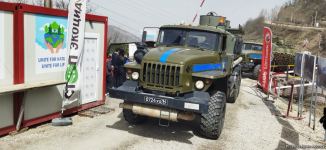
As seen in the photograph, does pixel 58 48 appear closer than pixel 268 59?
Yes

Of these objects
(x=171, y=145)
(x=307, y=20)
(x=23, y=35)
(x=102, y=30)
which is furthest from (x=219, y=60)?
(x=307, y=20)

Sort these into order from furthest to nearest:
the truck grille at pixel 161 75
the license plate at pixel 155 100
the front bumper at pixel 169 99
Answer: the truck grille at pixel 161 75
the license plate at pixel 155 100
the front bumper at pixel 169 99

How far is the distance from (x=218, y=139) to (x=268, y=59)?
6243 millimetres

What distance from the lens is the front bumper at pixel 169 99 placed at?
6.46 meters

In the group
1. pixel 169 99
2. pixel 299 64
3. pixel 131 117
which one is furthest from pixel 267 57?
pixel 169 99

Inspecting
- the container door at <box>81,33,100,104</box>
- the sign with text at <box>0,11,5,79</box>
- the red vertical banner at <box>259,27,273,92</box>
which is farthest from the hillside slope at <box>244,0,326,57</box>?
the sign with text at <box>0,11,5,79</box>

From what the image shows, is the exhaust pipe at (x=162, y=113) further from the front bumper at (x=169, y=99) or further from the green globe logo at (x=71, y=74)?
the green globe logo at (x=71, y=74)

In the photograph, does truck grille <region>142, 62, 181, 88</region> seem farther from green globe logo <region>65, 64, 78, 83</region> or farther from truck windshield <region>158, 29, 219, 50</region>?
green globe logo <region>65, 64, 78, 83</region>

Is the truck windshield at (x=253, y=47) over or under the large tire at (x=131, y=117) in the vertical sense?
over

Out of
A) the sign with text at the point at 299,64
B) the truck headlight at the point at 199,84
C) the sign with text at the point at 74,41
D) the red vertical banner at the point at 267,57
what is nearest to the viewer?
the truck headlight at the point at 199,84

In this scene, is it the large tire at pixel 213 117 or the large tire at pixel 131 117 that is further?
the large tire at pixel 131 117

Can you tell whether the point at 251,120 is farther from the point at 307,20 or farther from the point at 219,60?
the point at 307,20

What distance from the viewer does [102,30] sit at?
31.1 feet

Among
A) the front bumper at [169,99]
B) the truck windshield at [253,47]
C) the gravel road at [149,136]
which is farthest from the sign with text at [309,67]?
the truck windshield at [253,47]
